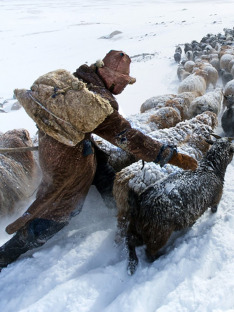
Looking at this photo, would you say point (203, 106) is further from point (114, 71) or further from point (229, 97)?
point (114, 71)

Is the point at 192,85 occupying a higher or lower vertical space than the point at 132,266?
lower

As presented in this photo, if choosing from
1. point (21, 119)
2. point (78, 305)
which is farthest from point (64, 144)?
point (21, 119)

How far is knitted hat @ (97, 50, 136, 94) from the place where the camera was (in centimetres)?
198

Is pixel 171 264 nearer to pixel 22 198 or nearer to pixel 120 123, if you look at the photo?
pixel 120 123

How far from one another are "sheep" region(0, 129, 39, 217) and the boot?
64 centimetres

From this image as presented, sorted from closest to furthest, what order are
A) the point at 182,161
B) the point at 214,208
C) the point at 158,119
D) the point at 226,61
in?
the point at 182,161
the point at 214,208
the point at 158,119
the point at 226,61

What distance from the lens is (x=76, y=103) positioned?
174 cm

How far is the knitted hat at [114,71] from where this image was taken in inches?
78.0

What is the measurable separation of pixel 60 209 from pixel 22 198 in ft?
2.93

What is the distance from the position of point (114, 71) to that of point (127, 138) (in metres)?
0.50

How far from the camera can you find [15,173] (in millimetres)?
3014

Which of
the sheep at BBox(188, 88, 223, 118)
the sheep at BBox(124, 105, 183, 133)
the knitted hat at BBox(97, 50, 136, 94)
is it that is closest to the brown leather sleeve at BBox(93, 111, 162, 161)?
the knitted hat at BBox(97, 50, 136, 94)

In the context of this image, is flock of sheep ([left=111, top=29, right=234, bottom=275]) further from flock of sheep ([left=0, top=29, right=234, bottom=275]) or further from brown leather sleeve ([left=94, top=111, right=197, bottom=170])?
brown leather sleeve ([left=94, top=111, right=197, bottom=170])

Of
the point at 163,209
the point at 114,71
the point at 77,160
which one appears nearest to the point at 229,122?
the point at 163,209
